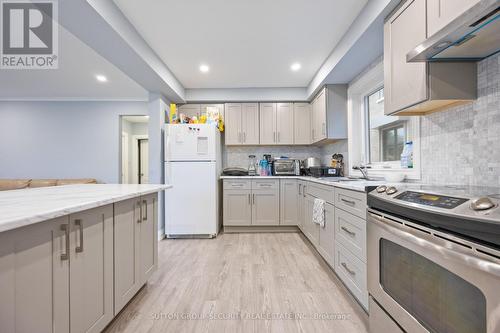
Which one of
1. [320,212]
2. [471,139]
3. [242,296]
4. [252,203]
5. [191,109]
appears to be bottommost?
[242,296]

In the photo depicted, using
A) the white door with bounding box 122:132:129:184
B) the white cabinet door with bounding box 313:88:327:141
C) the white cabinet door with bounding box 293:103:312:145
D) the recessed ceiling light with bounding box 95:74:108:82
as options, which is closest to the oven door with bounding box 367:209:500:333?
the white cabinet door with bounding box 313:88:327:141

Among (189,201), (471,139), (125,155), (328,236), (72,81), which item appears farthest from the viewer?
(125,155)

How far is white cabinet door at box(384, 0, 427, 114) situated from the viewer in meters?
1.36

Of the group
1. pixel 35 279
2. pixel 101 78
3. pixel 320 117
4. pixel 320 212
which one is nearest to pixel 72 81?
pixel 101 78

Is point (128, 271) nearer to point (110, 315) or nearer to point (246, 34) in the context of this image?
point (110, 315)

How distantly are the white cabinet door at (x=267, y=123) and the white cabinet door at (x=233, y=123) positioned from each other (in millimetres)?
396

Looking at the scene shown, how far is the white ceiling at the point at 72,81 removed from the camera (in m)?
2.84

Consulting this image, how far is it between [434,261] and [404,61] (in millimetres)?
1286

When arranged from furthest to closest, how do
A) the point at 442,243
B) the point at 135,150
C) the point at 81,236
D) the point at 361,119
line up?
the point at 135,150 → the point at 361,119 → the point at 81,236 → the point at 442,243

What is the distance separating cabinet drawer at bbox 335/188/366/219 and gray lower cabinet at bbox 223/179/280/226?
1.70 m

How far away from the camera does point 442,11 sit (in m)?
1.20

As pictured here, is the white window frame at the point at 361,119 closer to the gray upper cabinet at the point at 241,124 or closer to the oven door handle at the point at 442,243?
the oven door handle at the point at 442,243

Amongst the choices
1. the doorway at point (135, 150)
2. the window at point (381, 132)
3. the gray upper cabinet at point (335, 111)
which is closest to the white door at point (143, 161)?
the doorway at point (135, 150)

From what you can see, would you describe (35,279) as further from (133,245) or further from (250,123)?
(250,123)
